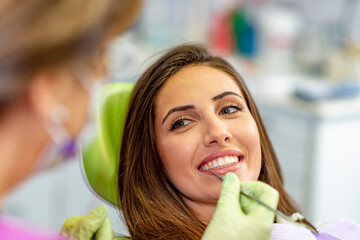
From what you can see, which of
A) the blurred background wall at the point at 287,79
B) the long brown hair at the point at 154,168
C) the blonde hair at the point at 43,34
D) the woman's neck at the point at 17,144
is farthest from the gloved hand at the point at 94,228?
the blurred background wall at the point at 287,79

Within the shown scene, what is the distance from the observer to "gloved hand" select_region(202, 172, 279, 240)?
3.22 feet

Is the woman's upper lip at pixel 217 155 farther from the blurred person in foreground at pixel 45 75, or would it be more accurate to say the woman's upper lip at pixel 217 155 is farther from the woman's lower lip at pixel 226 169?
the blurred person in foreground at pixel 45 75

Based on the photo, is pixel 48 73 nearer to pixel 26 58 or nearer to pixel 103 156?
pixel 26 58

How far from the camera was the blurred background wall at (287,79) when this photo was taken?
253cm

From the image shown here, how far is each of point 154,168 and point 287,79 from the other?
77.5 inches

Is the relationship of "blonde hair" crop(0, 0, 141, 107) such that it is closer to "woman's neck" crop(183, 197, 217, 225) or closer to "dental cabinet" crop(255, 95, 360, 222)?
"woman's neck" crop(183, 197, 217, 225)

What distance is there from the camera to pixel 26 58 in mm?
667

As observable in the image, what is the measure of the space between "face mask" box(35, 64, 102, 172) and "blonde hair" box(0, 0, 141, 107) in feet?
0.19

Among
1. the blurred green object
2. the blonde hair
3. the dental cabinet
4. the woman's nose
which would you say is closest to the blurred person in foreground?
the blonde hair

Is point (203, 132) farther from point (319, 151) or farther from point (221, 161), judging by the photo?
point (319, 151)

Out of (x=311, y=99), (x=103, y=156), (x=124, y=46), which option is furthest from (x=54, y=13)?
(x=124, y=46)

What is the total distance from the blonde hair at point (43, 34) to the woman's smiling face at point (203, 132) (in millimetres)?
543

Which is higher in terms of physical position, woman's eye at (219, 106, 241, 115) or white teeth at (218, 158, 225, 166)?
woman's eye at (219, 106, 241, 115)

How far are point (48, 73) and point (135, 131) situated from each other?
0.62 meters
